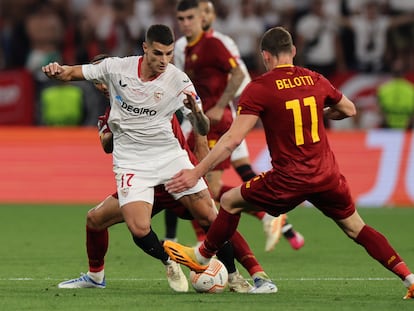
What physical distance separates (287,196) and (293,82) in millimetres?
855

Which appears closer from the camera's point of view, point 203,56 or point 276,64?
point 276,64

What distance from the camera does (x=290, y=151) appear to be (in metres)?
8.96

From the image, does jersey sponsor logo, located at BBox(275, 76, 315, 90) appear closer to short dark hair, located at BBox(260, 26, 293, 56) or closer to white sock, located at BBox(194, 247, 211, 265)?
short dark hair, located at BBox(260, 26, 293, 56)

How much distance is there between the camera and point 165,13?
70.0ft

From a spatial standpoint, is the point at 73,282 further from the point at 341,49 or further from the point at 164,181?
the point at 341,49

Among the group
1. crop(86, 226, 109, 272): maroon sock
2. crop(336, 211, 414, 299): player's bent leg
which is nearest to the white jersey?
crop(86, 226, 109, 272): maroon sock

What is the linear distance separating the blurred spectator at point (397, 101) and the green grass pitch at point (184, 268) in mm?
2883

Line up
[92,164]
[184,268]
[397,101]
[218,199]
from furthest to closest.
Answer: [397,101] < [92,164] < [218,199] < [184,268]

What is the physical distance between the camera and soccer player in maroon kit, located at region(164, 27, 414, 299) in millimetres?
8891

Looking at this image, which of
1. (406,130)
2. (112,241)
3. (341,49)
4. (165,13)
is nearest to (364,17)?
(341,49)

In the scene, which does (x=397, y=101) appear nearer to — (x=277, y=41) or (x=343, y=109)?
(x=343, y=109)

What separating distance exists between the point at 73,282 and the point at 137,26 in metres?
12.2

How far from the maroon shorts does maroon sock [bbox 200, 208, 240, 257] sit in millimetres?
204

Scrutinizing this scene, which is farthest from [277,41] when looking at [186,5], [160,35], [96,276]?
[186,5]
